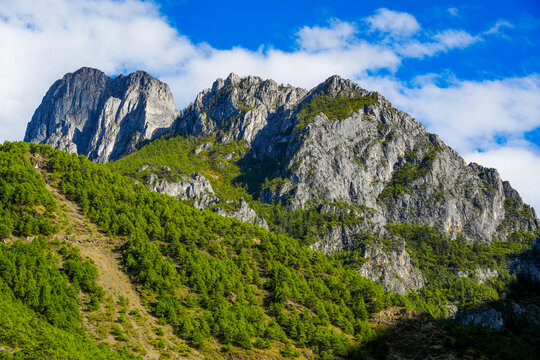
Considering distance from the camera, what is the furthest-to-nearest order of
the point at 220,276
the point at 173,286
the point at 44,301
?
1. the point at 220,276
2. the point at 173,286
3. the point at 44,301

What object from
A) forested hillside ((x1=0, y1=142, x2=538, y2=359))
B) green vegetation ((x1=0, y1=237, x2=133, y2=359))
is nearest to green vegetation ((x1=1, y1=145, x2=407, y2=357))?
forested hillside ((x1=0, y1=142, x2=538, y2=359))

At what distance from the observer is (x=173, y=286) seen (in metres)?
105

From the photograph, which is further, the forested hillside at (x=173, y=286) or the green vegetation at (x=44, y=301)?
the forested hillside at (x=173, y=286)

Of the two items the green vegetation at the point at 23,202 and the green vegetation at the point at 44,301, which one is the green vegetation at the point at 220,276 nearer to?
the green vegetation at the point at 44,301

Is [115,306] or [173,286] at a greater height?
[173,286]

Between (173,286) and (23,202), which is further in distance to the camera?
(23,202)

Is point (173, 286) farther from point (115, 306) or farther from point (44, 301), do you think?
point (44, 301)

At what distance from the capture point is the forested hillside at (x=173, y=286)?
80312 millimetres

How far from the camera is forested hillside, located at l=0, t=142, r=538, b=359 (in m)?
80.3

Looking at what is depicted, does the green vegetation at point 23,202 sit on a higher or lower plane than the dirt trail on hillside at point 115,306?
higher

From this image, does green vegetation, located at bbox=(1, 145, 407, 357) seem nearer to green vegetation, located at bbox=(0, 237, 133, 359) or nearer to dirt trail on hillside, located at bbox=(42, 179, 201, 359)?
dirt trail on hillside, located at bbox=(42, 179, 201, 359)

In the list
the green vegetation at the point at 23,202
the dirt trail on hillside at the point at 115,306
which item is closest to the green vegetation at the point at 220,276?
the dirt trail on hillside at the point at 115,306

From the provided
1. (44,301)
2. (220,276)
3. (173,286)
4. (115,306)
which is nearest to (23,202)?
(44,301)

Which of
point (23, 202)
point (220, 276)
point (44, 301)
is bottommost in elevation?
point (44, 301)
